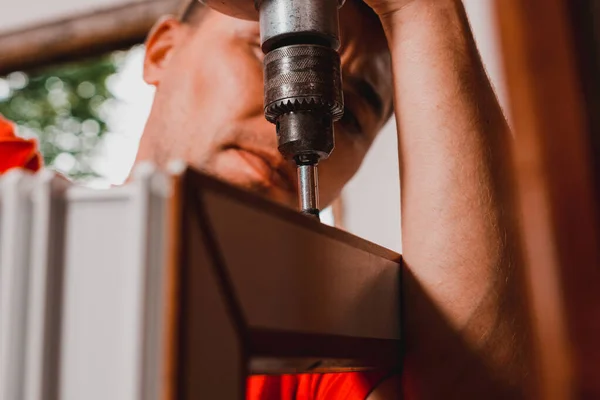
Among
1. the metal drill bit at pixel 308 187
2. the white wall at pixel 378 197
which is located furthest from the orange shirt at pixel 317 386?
the white wall at pixel 378 197

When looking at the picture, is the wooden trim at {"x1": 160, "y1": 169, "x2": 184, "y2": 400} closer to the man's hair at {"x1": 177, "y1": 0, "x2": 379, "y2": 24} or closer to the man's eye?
the man's eye

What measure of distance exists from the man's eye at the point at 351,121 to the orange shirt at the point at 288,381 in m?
0.29

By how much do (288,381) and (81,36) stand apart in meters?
0.98

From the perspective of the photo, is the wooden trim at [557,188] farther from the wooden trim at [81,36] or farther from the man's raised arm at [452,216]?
the wooden trim at [81,36]

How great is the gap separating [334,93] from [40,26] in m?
1.20

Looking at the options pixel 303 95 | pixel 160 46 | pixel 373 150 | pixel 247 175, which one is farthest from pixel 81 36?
pixel 303 95

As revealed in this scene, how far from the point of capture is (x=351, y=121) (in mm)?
830

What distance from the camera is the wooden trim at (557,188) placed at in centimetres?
45

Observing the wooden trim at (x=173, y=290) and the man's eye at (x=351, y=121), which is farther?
the man's eye at (x=351, y=121)

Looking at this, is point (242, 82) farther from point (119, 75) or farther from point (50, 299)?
Answer: point (119, 75)

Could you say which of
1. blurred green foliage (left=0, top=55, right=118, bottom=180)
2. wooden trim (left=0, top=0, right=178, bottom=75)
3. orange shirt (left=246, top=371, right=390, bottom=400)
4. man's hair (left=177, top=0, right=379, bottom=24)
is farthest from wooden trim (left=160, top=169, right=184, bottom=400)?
blurred green foliage (left=0, top=55, right=118, bottom=180)

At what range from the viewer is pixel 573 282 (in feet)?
1.51

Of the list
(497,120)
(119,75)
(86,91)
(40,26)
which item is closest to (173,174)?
(497,120)

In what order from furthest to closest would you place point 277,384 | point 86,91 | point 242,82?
1. point 86,91
2. point 242,82
3. point 277,384
